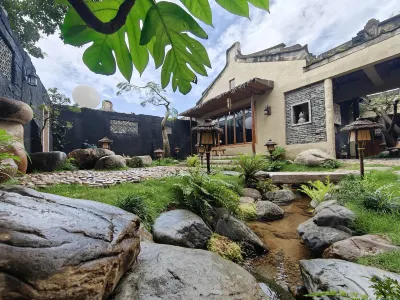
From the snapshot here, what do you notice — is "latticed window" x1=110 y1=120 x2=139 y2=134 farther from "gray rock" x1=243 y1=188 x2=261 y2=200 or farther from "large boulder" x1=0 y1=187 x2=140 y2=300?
"large boulder" x1=0 y1=187 x2=140 y2=300

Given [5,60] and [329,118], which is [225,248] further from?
[329,118]

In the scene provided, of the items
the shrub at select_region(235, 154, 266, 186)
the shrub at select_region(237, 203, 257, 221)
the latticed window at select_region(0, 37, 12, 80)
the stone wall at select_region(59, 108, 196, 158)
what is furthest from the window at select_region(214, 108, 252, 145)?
the latticed window at select_region(0, 37, 12, 80)

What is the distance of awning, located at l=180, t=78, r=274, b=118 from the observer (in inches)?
363

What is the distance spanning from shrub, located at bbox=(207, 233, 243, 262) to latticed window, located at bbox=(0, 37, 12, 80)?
5.68 meters

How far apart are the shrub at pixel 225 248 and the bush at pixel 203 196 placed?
0.57 m

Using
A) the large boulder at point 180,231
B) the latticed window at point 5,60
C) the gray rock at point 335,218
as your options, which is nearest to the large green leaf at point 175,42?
the large boulder at point 180,231

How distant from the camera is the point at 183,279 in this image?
1538mm

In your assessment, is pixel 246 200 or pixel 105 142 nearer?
pixel 246 200

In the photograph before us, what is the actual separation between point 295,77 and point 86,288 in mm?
9955

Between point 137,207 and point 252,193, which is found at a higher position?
point 137,207

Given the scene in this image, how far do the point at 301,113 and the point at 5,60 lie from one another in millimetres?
9781

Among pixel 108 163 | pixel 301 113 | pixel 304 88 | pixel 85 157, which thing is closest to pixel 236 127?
pixel 301 113

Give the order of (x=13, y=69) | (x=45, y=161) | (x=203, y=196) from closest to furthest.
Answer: (x=203, y=196), (x=13, y=69), (x=45, y=161)

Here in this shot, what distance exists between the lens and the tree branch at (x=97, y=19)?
497 millimetres
